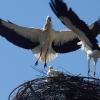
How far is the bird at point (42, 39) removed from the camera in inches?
760

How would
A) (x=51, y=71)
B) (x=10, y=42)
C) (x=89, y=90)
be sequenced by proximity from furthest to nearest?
1. (x=10, y=42)
2. (x=51, y=71)
3. (x=89, y=90)

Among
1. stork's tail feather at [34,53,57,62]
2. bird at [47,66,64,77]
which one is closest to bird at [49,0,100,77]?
bird at [47,66,64,77]

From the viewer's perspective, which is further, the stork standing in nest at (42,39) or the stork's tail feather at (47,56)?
the stork standing in nest at (42,39)

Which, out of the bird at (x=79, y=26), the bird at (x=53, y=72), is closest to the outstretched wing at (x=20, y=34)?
the bird at (x=79, y=26)

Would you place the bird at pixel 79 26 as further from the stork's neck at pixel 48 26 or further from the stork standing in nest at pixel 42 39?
the stork's neck at pixel 48 26

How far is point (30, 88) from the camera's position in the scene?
51.3ft

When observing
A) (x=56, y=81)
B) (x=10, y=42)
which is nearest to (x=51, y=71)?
(x=56, y=81)

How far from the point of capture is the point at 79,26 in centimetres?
1716

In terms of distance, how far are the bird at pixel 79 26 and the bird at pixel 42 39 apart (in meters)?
1.63

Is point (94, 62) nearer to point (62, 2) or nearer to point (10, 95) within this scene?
point (62, 2)

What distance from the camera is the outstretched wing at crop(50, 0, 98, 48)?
17.1 meters

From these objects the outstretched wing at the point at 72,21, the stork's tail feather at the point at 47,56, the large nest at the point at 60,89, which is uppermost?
the outstretched wing at the point at 72,21

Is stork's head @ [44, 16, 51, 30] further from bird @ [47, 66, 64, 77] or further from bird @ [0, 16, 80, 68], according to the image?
bird @ [47, 66, 64, 77]

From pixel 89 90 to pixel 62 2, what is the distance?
223 centimetres
